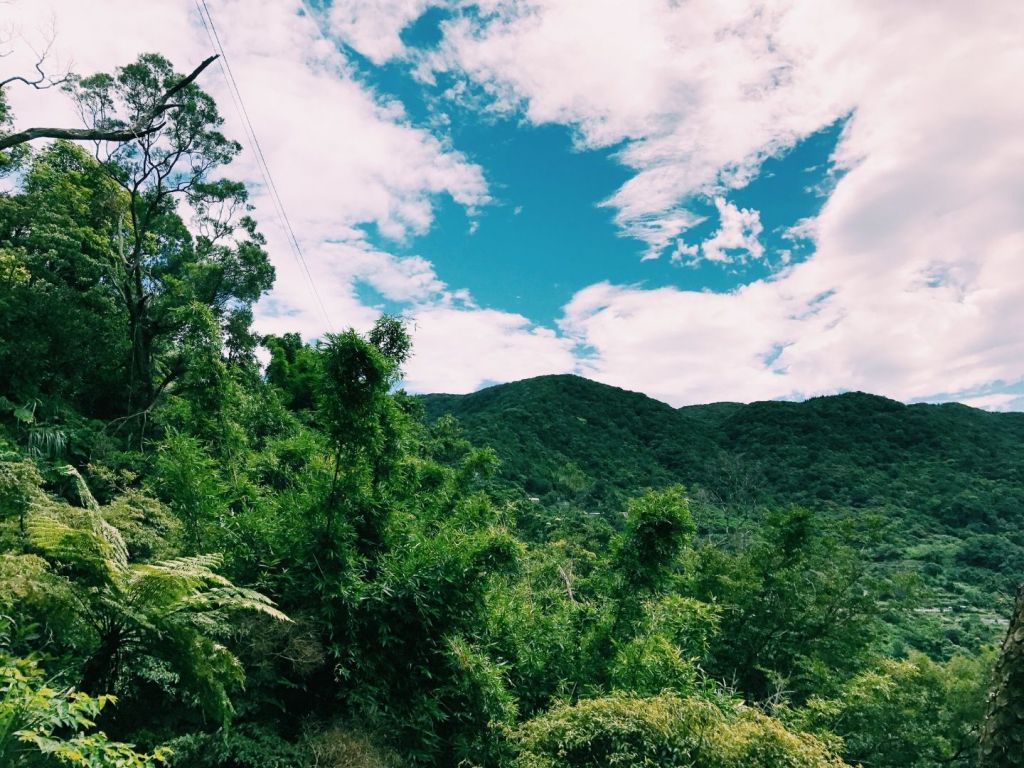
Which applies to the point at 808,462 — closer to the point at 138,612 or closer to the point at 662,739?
the point at 662,739

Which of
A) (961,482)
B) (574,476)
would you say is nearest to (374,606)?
(574,476)

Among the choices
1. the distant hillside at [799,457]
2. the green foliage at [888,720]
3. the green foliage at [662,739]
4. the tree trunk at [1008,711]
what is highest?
the distant hillside at [799,457]

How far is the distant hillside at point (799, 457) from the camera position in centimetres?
3959

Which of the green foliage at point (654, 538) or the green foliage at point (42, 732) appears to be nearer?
the green foliage at point (42, 732)

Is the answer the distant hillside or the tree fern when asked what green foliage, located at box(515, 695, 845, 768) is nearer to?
the tree fern

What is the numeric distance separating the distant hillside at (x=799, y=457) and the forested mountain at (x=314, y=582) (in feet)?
55.8

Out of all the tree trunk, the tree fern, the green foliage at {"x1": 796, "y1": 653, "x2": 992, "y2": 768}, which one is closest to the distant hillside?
the green foliage at {"x1": 796, "y1": 653, "x2": 992, "y2": 768}

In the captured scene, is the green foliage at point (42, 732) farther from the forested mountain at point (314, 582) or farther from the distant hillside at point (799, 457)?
the distant hillside at point (799, 457)

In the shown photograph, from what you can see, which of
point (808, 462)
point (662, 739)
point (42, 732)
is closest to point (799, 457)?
point (808, 462)

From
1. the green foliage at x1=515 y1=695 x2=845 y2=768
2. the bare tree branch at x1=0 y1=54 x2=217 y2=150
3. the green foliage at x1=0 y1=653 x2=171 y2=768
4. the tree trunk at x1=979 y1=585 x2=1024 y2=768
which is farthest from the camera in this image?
the bare tree branch at x1=0 y1=54 x2=217 y2=150

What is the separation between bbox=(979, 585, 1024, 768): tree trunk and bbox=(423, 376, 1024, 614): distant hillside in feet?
124

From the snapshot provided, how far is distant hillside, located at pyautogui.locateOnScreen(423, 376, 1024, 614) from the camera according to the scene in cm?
3959

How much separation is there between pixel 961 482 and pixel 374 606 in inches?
2286

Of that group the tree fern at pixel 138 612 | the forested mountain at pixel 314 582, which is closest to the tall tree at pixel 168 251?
the forested mountain at pixel 314 582
